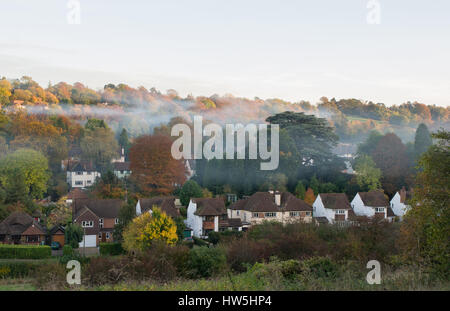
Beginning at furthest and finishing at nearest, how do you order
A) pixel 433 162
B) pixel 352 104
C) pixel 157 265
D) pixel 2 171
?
pixel 352 104 → pixel 2 171 → pixel 157 265 → pixel 433 162

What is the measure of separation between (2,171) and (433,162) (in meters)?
37.8

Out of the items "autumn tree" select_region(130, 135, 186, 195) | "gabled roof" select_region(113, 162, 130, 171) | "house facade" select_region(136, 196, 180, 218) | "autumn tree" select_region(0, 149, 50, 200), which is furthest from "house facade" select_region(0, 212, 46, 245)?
"gabled roof" select_region(113, 162, 130, 171)

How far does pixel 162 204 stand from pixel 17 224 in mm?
10292

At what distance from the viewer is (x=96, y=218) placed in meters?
33.0

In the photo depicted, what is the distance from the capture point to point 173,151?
44031 millimetres

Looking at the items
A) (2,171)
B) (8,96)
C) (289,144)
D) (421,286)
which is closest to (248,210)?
(289,144)

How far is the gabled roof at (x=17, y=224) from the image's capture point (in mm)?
30623

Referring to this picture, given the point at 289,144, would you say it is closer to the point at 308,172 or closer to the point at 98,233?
the point at 308,172

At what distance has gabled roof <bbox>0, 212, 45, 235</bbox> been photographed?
30623 millimetres

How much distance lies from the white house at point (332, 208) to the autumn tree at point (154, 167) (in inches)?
513

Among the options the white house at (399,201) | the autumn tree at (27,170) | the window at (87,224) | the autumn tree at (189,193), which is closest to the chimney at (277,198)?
the autumn tree at (189,193)

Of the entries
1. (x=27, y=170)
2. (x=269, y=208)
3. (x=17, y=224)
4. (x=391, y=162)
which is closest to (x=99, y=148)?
(x=27, y=170)

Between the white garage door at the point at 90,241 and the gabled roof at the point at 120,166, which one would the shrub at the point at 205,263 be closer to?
the white garage door at the point at 90,241

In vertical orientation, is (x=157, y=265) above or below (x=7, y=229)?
above
